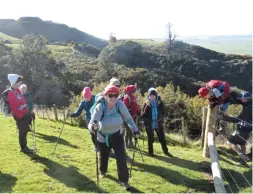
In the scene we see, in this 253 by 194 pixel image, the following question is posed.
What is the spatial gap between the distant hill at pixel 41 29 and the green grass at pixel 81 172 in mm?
139878

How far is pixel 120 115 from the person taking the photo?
6.81 metres

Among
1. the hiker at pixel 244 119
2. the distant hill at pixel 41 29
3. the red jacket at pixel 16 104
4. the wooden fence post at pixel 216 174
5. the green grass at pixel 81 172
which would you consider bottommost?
the green grass at pixel 81 172

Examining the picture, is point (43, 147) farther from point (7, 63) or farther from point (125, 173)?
point (7, 63)

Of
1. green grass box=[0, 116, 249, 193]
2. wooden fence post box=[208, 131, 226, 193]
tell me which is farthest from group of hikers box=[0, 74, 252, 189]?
wooden fence post box=[208, 131, 226, 193]

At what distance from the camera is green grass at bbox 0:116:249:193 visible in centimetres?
728

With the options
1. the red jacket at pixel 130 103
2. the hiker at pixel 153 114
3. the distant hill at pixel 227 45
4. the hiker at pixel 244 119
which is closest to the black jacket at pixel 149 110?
the hiker at pixel 153 114

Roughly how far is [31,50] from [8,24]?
10818 centimetres

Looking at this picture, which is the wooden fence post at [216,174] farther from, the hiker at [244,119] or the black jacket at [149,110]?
the black jacket at [149,110]

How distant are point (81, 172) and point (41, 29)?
153 meters

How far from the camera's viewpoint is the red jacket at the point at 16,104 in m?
8.69

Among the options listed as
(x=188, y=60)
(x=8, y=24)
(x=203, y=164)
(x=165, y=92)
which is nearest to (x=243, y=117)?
(x=203, y=164)

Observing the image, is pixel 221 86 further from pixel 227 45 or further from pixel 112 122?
pixel 227 45

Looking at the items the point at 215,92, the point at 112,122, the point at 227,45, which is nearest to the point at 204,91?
the point at 215,92

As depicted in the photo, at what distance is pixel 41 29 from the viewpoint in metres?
154
